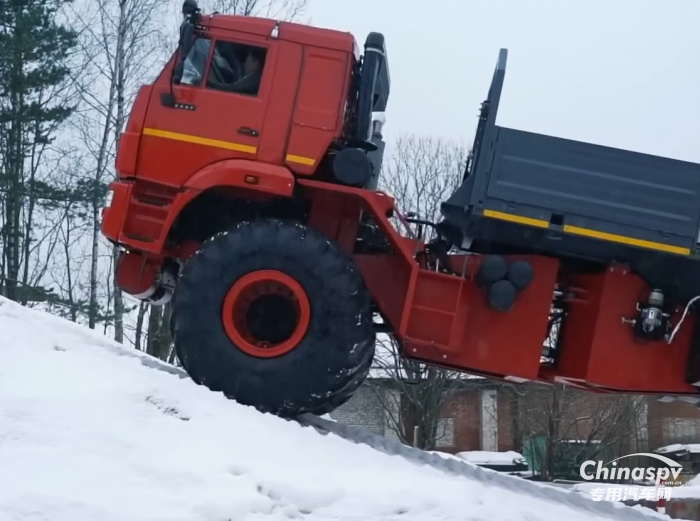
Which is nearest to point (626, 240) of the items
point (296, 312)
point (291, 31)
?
point (296, 312)

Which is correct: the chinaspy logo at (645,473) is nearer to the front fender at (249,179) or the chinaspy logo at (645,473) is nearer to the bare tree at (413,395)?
the front fender at (249,179)

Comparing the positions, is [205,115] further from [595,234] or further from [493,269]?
[595,234]

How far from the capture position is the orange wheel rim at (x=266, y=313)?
6.99 metres

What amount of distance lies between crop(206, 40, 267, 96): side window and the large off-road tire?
1296 mm

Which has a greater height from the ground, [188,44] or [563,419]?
[188,44]

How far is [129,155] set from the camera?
24.4ft

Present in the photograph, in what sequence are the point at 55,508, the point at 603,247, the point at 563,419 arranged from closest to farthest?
the point at 55,508 < the point at 603,247 < the point at 563,419

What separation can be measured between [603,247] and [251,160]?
117 inches

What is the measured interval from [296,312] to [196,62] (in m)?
2.36

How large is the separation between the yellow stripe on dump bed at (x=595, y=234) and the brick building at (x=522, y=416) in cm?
1909

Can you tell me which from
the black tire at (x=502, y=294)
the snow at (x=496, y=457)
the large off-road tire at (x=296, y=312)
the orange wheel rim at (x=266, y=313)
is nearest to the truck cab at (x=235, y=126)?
the large off-road tire at (x=296, y=312)

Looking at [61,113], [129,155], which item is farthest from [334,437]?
[61,113]

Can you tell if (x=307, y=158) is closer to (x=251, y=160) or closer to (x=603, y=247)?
(x=251, y=160)

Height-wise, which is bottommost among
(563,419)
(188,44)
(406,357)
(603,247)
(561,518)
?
(563,419)
